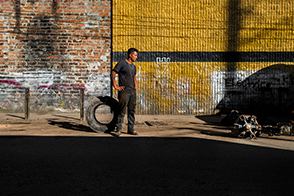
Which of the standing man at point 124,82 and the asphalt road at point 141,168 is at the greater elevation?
the standing man at point 124,82

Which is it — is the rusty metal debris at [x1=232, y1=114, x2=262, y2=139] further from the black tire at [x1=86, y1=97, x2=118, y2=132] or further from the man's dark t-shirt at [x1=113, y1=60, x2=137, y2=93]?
the black tire at [x1=86, y1=97, x2=118, y2=132]

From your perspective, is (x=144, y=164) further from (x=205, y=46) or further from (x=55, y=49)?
(x=55, y=49)

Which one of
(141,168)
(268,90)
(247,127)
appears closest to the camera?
(141,168)

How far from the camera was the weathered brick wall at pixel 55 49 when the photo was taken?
12203 millimetres

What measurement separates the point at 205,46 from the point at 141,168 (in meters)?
8.88

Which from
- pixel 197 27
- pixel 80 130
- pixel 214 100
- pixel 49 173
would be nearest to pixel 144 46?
pixel 197 27

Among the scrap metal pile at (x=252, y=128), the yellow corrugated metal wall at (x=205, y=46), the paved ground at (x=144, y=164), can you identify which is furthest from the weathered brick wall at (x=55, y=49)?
the scrap metal pile at (x=252, y=128)

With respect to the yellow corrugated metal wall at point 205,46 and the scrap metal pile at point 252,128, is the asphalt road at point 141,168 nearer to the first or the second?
the scrap metal pile at point 252,128

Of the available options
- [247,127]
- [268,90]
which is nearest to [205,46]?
[268,90]

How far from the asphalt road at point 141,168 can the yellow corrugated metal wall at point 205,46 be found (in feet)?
20.1

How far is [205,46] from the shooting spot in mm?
12242

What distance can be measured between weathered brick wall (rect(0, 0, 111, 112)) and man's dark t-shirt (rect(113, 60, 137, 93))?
16.9 ft

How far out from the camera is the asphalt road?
11.3 ft

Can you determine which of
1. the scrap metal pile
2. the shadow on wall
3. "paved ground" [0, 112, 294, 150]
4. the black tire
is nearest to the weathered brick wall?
"paved ground" [0, 112, 294, 150]
